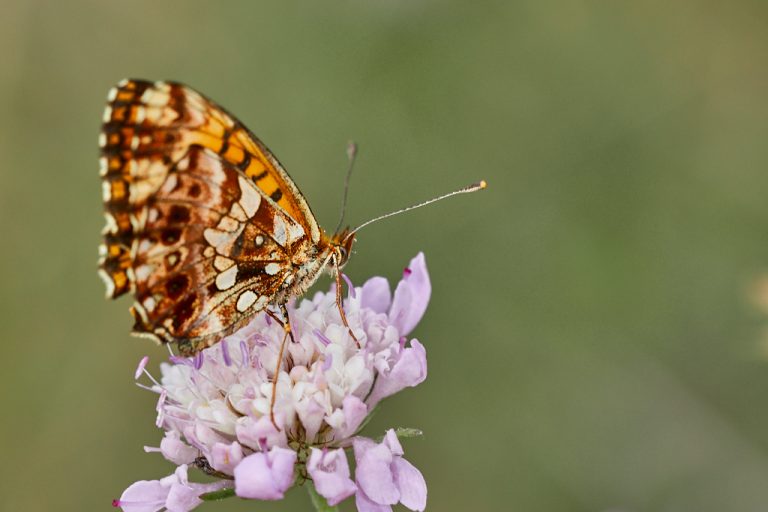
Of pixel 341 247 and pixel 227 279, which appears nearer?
pixel 227 279

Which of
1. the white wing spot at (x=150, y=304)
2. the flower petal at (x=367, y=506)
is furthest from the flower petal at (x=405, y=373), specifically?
the white wing spot at (x=150, y=304)

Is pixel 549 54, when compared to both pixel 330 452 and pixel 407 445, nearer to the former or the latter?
pixel 407 445

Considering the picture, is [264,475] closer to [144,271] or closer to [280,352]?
[280,352]

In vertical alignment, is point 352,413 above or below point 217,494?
above

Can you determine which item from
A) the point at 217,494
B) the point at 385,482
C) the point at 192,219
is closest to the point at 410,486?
the point at 385,482

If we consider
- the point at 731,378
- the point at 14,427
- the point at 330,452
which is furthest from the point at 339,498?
the point at 14,427

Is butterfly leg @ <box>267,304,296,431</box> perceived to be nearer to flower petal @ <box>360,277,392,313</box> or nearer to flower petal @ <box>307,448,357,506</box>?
flower petal @ <box>307,448,357,506</box>

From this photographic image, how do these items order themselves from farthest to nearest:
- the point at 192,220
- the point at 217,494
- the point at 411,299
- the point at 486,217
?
the point at 486,217
the point at 411,299
the point at 192,220
the point at 217,494
